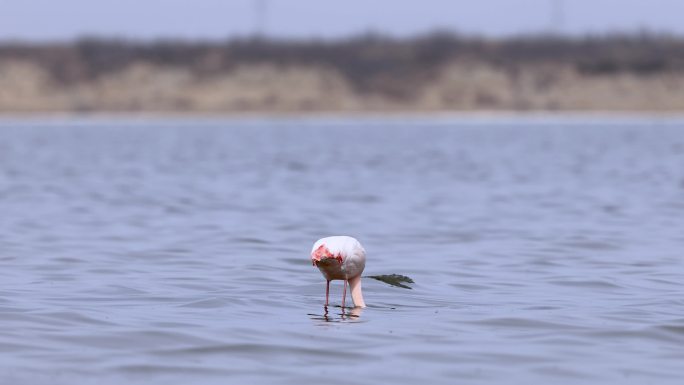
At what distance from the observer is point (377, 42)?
91.2 m

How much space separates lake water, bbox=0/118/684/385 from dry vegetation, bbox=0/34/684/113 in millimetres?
51918

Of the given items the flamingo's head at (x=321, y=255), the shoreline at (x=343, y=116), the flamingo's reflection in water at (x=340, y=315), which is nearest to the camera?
the flamingo's head at (x=321, y=255)

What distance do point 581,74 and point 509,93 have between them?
4853mm

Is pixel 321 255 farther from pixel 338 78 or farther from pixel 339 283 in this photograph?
pixel 338 78

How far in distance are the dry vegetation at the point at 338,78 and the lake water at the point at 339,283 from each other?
5192 cm

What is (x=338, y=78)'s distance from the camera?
81250mm

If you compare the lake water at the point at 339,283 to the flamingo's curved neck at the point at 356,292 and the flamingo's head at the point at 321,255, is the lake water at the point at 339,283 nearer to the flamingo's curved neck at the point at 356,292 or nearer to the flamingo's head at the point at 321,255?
the flamingo's curved neck at the point at 356,292

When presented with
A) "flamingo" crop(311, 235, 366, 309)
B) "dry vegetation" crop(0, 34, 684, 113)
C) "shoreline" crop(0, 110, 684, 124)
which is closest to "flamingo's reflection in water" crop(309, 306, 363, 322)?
"flamingo" crop(311, 235, 366, 309)

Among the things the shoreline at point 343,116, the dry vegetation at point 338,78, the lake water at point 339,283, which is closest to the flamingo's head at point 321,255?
the lake water at point 339,283

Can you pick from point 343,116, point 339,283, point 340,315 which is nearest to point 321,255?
point 340,315

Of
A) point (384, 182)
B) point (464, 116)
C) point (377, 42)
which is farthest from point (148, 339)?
point (377, 42)

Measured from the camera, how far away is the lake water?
7234 millimetres

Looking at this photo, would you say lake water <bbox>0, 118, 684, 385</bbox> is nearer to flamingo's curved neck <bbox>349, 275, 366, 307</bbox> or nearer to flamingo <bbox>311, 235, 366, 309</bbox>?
flamingo's curved neck <bbox>349, 275, 366, 307</bbox>

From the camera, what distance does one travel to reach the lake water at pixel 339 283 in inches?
285
